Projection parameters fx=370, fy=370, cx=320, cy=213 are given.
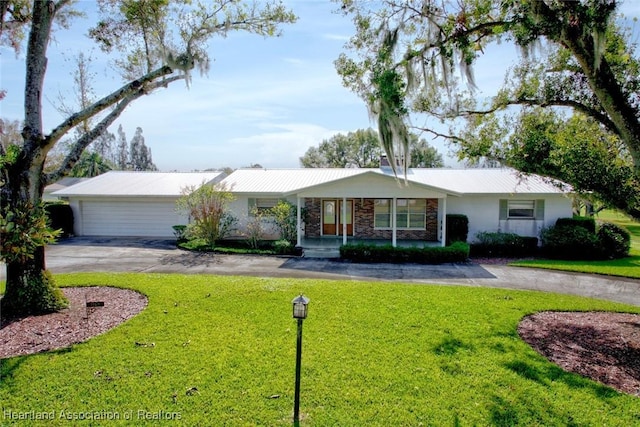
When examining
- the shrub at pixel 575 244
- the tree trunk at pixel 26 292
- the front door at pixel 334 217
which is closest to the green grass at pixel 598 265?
the shrub at pixel 575 244

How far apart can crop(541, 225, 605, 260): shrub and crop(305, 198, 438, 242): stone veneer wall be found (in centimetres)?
496

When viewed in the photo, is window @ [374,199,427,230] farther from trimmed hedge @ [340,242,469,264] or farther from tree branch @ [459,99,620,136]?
tree branch @ [459,99,620,136]

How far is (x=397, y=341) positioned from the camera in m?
5.88

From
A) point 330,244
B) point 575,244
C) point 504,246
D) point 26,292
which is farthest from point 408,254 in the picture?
point 26,292

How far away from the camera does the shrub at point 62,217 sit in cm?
1950

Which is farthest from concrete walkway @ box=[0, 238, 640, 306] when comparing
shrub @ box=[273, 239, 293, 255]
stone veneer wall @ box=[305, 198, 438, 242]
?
stone veneer wall @ box=[305, 198, 438, 242]

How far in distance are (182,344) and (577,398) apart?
17.3ft

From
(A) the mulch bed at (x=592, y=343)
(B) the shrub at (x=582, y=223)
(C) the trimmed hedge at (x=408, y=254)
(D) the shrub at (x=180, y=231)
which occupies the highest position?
(B) the shrub at (x=582, y=223)

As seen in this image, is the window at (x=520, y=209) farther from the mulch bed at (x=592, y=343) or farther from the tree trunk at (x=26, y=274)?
the tree trunk at (x=26, y=274)

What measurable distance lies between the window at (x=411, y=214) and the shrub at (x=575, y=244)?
550 cm

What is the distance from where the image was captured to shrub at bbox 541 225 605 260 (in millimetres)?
15250

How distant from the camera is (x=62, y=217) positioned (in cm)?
1972

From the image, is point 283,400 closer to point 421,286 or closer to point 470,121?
point 421,286

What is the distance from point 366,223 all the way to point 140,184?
520 inches
